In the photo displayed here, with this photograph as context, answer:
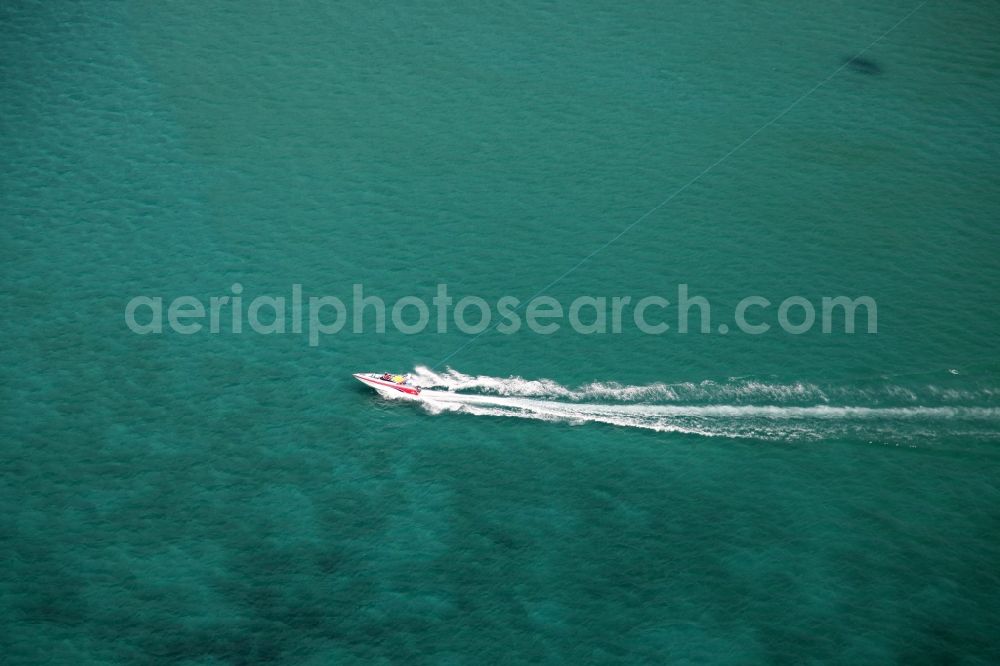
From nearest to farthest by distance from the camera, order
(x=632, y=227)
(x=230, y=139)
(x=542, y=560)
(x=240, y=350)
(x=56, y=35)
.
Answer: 1. (x=542, y=560)
2. (x=240, y=350)
3. (x=632, y=227)
4. (x=230, y=139)
5. (x=56, y=35)

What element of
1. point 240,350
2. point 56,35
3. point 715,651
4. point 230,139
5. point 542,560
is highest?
point 56,35

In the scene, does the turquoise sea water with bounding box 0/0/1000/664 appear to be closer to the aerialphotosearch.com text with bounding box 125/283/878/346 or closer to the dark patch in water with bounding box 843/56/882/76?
the dark patch in water with bounding box 843/56/882/76

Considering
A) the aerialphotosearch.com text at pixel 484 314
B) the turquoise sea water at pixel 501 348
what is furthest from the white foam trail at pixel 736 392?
the aerialphotosearch.com text at pixel 484 314

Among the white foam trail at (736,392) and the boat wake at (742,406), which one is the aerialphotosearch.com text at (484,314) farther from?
the boat wake at (742,406)

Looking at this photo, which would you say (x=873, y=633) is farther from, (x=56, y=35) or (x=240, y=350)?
(x=56, y=35)

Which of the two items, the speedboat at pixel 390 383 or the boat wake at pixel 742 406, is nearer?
the boat wake at pixel 742 406

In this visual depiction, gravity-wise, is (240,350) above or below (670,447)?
above

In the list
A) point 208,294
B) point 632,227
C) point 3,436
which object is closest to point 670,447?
point 632,227

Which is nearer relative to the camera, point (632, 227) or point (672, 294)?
point (672, 294)
